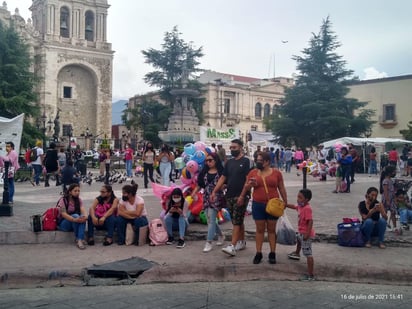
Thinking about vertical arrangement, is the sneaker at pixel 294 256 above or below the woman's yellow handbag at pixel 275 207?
below

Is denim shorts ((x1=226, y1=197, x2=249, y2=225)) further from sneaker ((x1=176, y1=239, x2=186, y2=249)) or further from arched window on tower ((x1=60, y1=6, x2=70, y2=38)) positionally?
arched window on tower ((x1=60, y1=6, x2=70, y2=38))

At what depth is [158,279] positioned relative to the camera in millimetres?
6844

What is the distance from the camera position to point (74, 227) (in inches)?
334

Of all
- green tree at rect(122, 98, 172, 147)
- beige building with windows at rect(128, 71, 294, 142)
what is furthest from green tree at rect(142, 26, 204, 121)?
beige building with windows at rect(128, 71, 294, 142)

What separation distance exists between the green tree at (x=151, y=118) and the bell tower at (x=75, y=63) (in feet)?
39.1

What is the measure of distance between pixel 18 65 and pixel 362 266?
28307mm

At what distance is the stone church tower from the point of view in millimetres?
55000

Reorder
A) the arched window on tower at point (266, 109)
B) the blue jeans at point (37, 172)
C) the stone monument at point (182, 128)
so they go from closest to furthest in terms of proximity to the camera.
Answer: the blue jeans at point (37, 172)
the stone monument at point (182, 128)
the arched window on tower at point (266, 109)

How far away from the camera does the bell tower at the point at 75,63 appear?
55.4 metres

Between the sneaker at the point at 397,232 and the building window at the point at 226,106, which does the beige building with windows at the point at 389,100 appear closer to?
the building window at the point at 226,106

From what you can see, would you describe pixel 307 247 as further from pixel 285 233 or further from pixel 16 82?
pixel 16 82

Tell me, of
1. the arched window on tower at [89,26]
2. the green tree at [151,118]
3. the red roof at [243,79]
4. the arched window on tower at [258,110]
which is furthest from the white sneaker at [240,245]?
the red roof at [243,79]

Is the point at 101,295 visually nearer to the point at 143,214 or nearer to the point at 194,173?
the point at 143,214

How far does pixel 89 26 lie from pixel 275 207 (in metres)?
58.2
